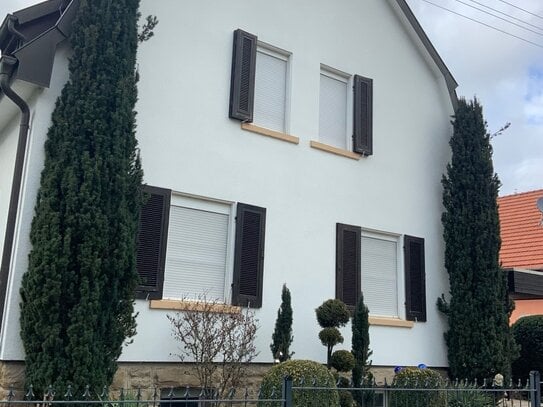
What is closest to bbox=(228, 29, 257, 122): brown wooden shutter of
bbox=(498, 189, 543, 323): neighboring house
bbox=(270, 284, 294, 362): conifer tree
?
bbox=(270, 284, 294, 362): conifer tree

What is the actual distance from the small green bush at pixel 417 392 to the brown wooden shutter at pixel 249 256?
236cm

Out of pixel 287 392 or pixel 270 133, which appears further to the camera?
pixel 270 133

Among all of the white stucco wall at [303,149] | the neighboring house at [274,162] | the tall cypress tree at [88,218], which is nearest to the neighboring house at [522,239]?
the white stucco wall at [303,149]

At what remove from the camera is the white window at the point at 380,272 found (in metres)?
11.1

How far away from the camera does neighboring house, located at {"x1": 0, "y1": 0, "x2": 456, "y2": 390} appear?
8188mm

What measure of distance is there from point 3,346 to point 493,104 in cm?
1095

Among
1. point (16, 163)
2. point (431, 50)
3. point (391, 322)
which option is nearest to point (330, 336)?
point (391, 322)

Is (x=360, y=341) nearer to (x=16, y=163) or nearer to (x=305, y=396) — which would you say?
(x=305, y=396)

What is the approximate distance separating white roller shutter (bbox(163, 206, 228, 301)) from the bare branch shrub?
30cm

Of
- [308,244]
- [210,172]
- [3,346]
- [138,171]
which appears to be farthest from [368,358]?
[3,346]

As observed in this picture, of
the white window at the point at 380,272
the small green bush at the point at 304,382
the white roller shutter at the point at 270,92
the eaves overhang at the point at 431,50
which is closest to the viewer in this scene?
the small green bush at the point at 304,382

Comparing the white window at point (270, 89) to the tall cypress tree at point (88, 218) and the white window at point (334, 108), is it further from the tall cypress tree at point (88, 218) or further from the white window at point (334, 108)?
the tall cypress tree at point (88, 218)

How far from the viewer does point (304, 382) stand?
7258 millimetres

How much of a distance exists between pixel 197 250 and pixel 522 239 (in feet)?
42.3
